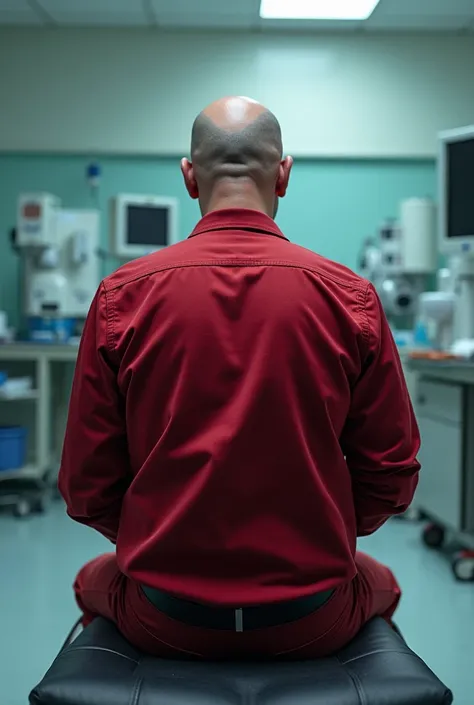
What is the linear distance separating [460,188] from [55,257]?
2.34m

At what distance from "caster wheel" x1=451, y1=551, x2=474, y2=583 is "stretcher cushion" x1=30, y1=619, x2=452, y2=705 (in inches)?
65.9

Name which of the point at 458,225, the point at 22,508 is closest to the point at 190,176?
the point at 458,225

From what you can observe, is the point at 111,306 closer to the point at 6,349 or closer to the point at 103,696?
the point at 103,696

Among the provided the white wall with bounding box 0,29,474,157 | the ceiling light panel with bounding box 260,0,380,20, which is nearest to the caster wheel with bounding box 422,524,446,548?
the white wall with bounding box 0,29,474,157

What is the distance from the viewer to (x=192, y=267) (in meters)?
1.02

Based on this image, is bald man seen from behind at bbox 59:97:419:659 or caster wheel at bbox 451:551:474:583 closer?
bald man seen from behind at bbox 59:97:419:659

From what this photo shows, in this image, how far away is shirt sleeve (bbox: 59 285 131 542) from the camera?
104cm

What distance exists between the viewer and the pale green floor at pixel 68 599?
6.39 ft

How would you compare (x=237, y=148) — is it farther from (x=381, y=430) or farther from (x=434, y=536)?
(x=434, y=536)

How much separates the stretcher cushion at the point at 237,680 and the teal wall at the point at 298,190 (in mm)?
3931

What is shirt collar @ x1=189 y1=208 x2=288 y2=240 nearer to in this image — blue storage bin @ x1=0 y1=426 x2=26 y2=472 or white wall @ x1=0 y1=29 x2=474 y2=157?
blue storage bin @ x1=0 y1=426 x2=26 y2=472

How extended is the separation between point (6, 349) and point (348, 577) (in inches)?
124

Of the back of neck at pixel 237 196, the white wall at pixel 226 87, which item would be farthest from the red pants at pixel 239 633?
the white wall at pixel 226 87

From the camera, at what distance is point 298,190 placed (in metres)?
4.86
